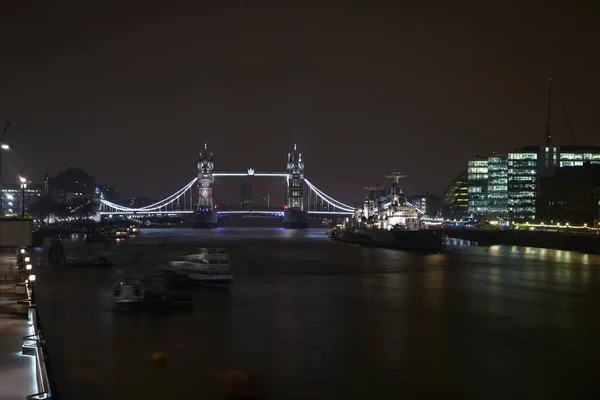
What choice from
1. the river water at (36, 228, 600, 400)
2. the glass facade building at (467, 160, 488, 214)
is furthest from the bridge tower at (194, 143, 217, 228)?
the river water at (36, 228, 600, 400)

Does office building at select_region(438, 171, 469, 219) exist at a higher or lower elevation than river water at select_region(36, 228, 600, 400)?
higher

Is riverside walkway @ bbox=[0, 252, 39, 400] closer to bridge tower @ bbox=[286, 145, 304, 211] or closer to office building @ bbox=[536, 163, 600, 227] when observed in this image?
office building @ bbox=[536, 163, 600, 227]

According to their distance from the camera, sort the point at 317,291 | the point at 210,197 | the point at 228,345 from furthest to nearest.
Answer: the point at 210,197 < the point at 317,291 < the point at 228,345

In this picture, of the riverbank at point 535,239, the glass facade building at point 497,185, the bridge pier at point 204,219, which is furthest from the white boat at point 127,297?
the bridge pier at point 204,219

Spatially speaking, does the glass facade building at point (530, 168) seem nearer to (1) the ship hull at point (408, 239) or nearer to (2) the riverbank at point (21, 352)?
(1) the ship hull at point (408, 239)

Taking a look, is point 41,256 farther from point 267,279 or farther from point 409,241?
point 409,241

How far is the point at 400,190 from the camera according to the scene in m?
67.4

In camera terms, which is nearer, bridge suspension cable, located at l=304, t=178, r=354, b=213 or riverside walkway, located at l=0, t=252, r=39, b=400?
riverside walkway, located at l=0, t=252, r=39, b=400

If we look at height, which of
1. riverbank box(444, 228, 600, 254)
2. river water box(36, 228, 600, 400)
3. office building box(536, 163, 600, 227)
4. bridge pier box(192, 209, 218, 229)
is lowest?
river water box(36, 228, 600, 400)

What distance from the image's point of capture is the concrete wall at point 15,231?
2143 cm

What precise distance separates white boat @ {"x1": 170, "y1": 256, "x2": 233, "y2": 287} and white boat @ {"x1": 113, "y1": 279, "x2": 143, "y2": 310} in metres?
6.11

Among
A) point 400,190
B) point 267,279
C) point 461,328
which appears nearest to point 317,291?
point 267,279

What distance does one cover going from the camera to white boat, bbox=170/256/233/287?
2956cm

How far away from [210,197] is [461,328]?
12446 centimetres
